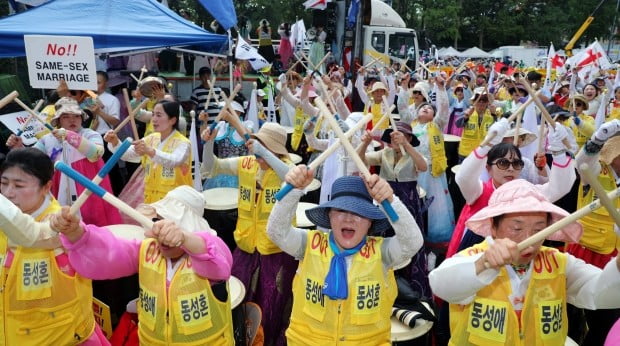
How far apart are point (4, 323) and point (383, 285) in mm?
1822

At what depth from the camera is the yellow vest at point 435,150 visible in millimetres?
6027

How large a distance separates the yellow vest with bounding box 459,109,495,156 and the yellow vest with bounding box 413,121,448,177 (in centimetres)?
169

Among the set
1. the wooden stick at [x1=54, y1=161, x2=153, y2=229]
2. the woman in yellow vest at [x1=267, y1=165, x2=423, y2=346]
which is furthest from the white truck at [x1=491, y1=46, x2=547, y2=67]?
the wooden stick at [x1=54, y1=161, x2=153, y2=229]

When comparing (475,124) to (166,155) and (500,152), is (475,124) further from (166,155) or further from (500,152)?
(166,155)

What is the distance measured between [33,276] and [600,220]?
3704 mm

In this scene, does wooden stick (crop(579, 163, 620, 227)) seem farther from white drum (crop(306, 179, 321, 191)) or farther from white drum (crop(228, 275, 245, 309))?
white drum (crop(306, 179, 321, 191))

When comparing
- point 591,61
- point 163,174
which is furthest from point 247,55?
point 591,61

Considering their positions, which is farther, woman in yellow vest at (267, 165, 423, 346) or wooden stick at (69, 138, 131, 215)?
woman in yellow vest at (267, 165, 423, 346)

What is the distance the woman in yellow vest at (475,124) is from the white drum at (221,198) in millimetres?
3797

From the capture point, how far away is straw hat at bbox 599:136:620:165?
3309mm

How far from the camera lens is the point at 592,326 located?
3559 mm

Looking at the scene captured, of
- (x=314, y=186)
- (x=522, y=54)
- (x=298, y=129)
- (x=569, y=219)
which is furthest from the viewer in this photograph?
(x=522, y=54)

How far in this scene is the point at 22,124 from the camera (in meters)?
4.59

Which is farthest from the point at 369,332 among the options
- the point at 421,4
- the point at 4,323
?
the point at 421,4
